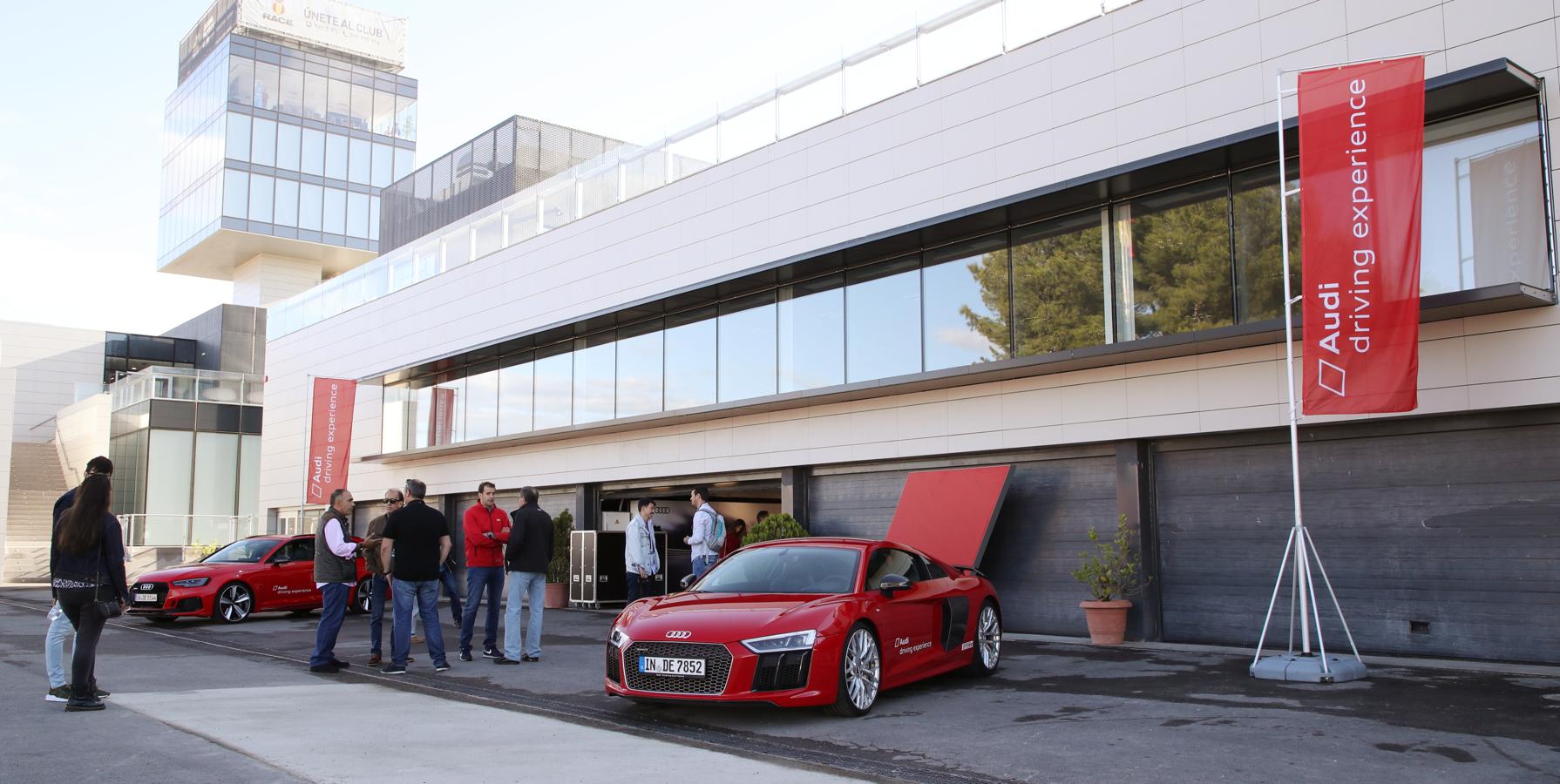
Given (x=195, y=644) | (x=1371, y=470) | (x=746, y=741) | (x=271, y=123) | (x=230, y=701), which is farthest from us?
(x=271, y=123)

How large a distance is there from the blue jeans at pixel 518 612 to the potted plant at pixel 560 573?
8.46 meters

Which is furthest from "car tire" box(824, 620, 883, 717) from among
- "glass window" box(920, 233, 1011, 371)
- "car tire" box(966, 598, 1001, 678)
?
"glass window" box(920, 233, 1011, 371)

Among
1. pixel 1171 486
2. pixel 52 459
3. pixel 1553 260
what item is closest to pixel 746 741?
pixel 1171 486

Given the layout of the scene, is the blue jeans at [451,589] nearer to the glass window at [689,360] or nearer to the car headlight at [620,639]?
the car headlight at [620,639]

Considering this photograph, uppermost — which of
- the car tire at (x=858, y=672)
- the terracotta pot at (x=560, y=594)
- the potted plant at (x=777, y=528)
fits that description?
the potted plant at (x=777, y=528)

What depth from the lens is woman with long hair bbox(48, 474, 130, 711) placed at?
26.5ft

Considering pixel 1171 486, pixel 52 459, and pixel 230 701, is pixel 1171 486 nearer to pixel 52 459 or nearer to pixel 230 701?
pixel 230 701

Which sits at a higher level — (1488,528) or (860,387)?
(860,387)

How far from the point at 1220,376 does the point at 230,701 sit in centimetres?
1018

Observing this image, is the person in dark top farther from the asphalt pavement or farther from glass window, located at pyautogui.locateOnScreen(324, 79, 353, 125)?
glass window, located at pyautogui.locateOnScreen(324, 79, 353, 125)

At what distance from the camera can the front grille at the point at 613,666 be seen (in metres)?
8.46

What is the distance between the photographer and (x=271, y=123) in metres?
58.3

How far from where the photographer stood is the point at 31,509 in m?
43.4

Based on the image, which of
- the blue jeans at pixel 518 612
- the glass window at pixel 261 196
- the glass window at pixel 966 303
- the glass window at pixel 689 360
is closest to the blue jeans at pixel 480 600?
the blue jeans at pixel 518 612
